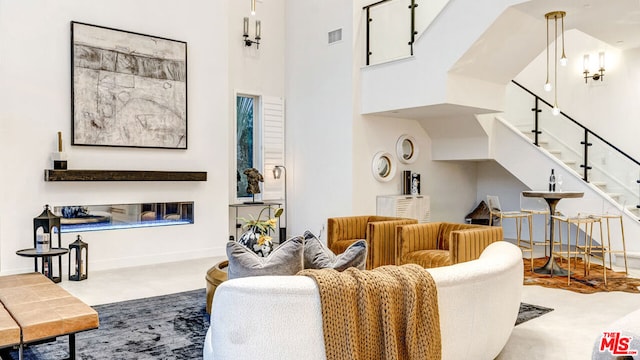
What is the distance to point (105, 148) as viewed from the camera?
20.7 ft

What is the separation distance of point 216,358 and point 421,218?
6.44 m

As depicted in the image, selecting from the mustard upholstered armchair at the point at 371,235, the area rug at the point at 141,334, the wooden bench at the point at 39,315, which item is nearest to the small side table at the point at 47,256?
the area rug at the point at 141,334

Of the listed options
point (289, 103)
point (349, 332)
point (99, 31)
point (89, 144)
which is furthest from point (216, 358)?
point (289, 103)

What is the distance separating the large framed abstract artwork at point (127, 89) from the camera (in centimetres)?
609

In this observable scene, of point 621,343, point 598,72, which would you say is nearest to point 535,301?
point 621,343

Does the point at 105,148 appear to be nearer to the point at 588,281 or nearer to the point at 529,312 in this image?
the point at 529,312

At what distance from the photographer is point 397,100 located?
7094mm

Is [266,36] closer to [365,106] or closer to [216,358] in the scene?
[365,106]

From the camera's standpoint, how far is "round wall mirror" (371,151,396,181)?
7.88 meters

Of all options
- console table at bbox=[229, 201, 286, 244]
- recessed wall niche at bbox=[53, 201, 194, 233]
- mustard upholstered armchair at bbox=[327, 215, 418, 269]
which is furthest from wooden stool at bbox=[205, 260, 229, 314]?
console table at bbox=[229, 201, 286, 244]

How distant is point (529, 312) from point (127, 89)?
5536 millimetres

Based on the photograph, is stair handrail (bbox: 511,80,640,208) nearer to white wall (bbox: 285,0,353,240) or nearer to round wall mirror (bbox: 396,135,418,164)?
round wall mirror (bbox: 396,135,418,164)

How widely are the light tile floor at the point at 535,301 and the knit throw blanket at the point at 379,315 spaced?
1.33 metres

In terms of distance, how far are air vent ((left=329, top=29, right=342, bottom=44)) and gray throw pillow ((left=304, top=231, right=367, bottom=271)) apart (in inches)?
208
